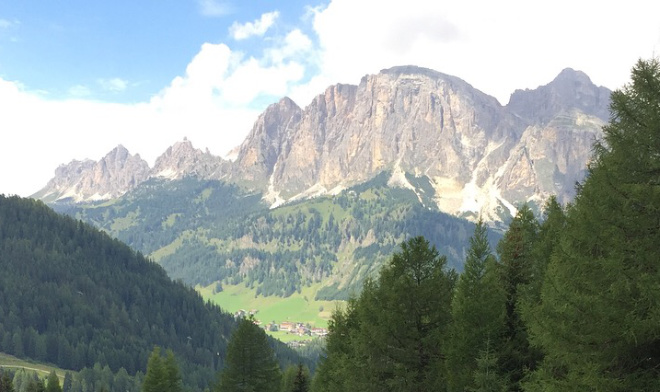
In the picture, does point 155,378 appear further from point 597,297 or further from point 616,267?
point 616,267

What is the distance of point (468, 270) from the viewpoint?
96.2ft

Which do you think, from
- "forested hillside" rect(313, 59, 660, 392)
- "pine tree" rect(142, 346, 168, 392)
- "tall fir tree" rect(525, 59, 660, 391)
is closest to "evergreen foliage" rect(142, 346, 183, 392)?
"pine tree" rect(142, 346, 168, 392)

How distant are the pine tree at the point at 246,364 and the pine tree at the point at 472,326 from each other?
31452 millimetres

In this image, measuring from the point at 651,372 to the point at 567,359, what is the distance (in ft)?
7.59

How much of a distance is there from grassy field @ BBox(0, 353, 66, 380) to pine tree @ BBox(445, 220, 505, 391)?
173075 millimetres

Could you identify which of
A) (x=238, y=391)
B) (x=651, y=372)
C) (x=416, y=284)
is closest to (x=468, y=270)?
(x=416, y=284)

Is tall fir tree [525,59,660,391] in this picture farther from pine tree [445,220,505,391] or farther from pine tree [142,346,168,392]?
pine tree [142,346,168,392]

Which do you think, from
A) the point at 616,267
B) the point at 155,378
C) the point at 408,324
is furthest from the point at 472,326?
the point at 155,378

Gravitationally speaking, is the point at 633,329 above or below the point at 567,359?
above

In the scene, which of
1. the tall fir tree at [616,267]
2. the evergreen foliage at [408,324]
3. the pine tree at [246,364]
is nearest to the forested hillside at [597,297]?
the tall fir tree at [616,267]

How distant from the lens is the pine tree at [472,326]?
2678cm

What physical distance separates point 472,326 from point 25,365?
618 feet

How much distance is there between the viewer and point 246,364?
55.4m

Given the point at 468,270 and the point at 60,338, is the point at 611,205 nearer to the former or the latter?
the point at 468,270
